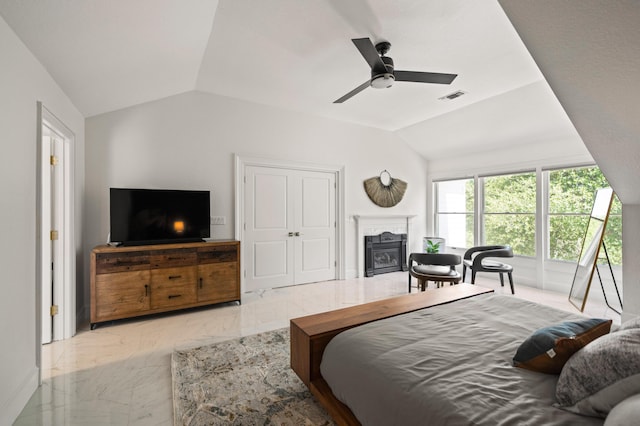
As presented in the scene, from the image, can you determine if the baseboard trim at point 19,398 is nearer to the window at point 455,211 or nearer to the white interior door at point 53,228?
the white interior door at point 53,228

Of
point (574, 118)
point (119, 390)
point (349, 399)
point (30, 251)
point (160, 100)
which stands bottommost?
point (119, 390)

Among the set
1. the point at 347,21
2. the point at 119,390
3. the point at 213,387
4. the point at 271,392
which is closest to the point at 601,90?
the point at 347,21

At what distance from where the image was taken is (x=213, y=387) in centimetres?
192

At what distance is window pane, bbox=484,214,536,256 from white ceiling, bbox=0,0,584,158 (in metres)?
1.61

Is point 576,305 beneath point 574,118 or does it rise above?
beneath

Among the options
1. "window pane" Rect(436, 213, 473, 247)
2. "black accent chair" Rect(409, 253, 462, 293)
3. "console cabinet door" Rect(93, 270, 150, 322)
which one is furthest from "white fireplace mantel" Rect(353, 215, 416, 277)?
"console cabinet door" Rect(93, 270, 150, 322)

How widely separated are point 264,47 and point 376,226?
11.8 ft

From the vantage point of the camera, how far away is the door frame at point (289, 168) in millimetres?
4070

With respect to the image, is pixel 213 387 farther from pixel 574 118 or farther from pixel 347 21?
pixel 574 118

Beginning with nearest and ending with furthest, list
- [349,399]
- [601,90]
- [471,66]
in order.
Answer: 1. [349,399]
2. [601,90]
3. [471,66]

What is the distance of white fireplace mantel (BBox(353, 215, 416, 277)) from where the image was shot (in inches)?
202

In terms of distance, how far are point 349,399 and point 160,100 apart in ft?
12.9

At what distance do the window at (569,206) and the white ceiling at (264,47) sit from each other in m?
0.89

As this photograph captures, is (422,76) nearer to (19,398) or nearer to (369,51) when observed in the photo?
(369,51)
